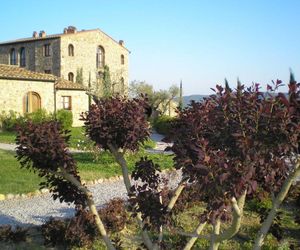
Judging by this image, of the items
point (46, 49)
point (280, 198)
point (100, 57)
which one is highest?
point (46, 49)

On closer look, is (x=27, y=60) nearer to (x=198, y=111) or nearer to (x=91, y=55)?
(x=91, y=55)

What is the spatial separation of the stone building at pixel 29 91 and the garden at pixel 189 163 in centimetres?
1924

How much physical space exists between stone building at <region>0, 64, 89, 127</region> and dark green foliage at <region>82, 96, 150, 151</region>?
20891 millimetres

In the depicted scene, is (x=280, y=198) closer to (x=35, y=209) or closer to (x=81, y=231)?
(x=81, y=231)

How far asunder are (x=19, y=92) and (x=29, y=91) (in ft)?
2.43

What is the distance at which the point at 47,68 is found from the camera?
42.0 meters

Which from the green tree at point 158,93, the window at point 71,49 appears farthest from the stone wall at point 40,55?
the green tree at point 158,93

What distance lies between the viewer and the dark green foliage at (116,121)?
13.7 ft

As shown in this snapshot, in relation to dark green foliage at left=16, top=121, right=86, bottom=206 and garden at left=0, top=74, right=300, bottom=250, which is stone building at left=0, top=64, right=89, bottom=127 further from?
dark green foliage at left=16, top=121, right=86, bottom=206

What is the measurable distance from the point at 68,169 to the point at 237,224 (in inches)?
80.1

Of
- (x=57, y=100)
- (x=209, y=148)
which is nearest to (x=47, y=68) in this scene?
(x=57, y=100)

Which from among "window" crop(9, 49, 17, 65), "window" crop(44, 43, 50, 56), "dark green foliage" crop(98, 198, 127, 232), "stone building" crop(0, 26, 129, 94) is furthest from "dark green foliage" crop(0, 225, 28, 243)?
"window" crop(9, 49, 17, 65)

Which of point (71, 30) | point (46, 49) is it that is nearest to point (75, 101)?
point (46, 49)

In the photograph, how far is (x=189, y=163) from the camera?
3371 mm
